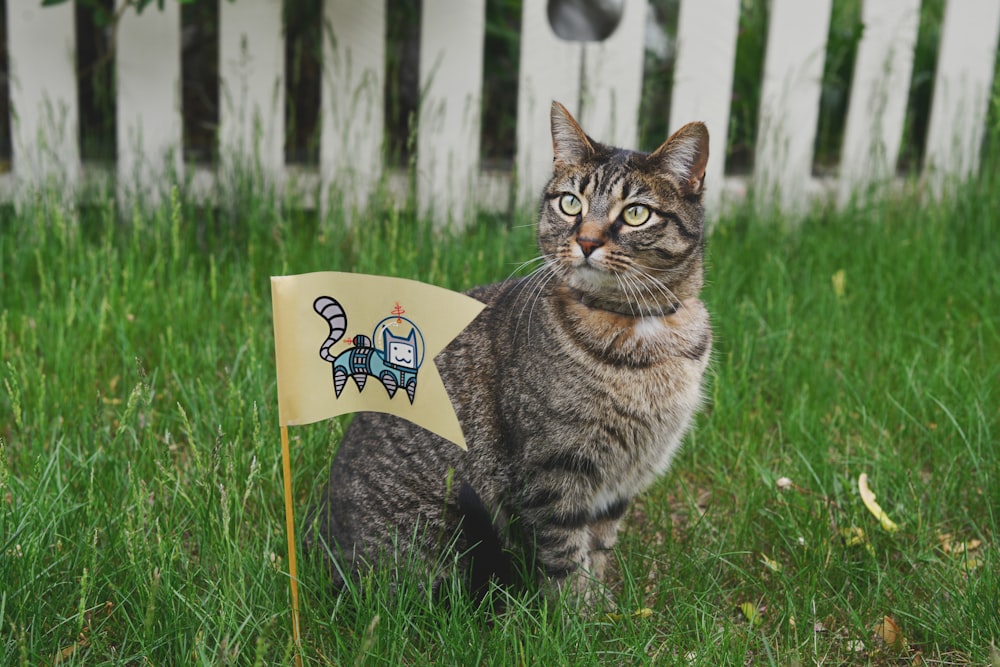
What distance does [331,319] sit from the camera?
162 centimetres

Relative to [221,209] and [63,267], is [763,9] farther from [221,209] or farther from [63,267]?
[63,267]

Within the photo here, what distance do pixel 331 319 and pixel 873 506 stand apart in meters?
1.43

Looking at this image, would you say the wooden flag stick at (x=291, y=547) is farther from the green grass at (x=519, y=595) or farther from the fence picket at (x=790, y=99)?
the fence picket at (x=790, y=99)

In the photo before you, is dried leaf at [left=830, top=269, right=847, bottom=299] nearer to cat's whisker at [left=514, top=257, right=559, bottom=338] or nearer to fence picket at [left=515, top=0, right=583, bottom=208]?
fence picket at [left=515, top=0, right=583, bottom=208]

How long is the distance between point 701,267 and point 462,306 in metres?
0.77

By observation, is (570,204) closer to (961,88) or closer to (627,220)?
(627,220)

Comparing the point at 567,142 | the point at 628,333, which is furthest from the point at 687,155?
the point at 628,333

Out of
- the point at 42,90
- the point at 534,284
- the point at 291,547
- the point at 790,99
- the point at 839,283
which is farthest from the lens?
the point at 790,99

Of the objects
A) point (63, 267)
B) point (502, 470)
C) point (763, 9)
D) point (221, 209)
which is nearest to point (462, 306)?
point (502, 470)

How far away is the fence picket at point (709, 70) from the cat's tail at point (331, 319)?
8.25 feet

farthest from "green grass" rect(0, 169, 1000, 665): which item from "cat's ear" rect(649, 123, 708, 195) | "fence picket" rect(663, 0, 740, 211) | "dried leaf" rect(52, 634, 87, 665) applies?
"cat's ear" rect(649, 123, 708, 195)

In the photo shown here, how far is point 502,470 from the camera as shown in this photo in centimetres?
205

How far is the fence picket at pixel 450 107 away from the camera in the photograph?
3709mm

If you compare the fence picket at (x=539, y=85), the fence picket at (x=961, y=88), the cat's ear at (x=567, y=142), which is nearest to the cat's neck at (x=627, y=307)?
the cat's ear at (x=567, y=142)
